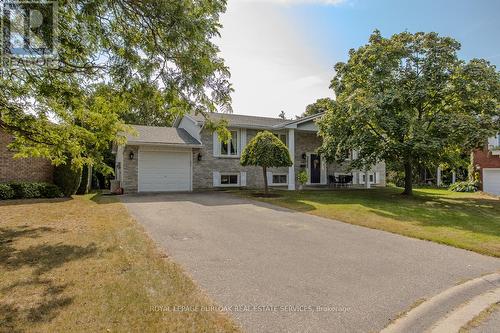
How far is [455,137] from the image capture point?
43.9 ft

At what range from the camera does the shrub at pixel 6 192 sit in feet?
44.1

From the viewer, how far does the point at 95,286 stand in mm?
4070

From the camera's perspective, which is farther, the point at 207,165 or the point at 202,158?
the point at 207,165

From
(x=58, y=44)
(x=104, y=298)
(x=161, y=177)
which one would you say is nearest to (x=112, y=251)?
(x=104, y=298)

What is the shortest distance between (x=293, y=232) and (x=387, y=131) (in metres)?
8.85

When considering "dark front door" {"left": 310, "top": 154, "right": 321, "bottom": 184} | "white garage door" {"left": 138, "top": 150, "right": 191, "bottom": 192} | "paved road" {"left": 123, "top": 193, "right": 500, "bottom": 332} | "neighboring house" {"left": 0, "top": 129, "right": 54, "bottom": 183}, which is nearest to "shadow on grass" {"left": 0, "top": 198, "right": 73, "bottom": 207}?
"neighboring house" {"left": 0, "top": 129, "right": 54, "bottom": 183}

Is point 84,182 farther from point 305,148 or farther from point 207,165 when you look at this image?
point 305,148

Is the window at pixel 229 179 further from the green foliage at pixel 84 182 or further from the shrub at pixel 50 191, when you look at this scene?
the shrub at pixel 50 191

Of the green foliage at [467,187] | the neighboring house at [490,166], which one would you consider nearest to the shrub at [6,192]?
the neighboring house at [490,166]

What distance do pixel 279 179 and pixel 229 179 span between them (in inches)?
138

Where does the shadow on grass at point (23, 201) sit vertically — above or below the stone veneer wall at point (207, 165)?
below

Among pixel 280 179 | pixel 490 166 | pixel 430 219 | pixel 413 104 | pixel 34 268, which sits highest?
pixel 413 104

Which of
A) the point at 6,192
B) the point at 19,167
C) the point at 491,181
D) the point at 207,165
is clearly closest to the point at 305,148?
the point at 207,165

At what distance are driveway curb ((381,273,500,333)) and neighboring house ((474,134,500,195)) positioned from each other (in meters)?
19.4
